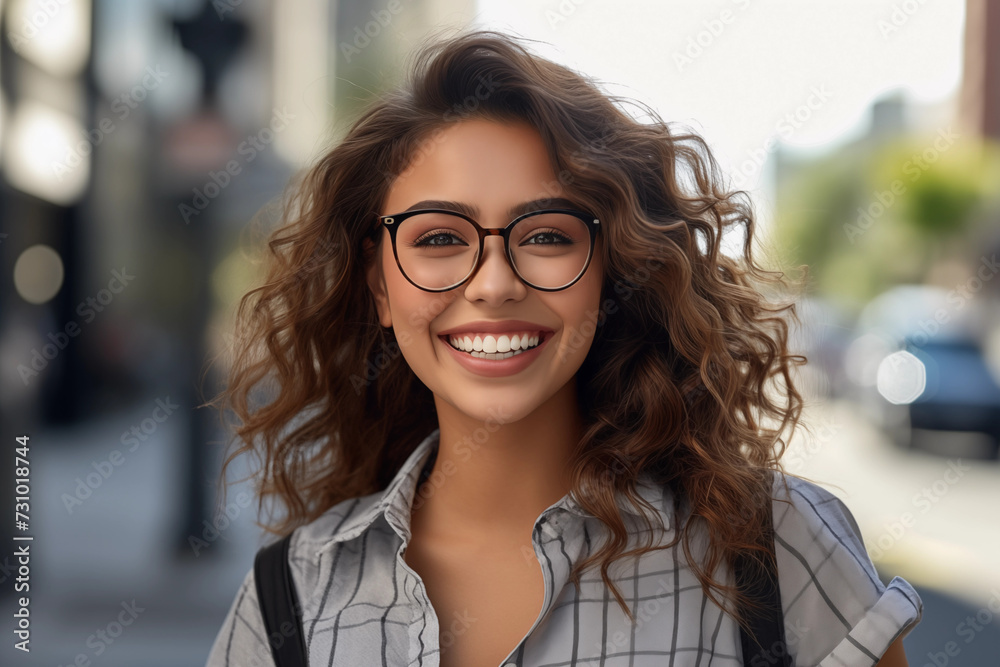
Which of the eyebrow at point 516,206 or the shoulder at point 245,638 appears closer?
the eyebrow at point 516,206

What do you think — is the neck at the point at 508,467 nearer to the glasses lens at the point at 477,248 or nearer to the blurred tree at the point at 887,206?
the glasses lens at the point at 477,248

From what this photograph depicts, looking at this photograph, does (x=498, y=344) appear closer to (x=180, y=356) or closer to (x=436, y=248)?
(x=436, y=248)

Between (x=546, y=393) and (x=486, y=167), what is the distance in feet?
1.48

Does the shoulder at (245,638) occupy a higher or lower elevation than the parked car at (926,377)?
higher

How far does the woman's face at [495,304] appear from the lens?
1582mm

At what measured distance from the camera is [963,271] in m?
25.9

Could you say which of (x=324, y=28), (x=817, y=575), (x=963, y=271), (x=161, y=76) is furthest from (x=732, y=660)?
(x=963, y=271)

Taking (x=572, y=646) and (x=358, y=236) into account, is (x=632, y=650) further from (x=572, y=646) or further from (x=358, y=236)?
(x=358, y=236)

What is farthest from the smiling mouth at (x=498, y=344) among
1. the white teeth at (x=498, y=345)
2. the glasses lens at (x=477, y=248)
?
the glasses lens at (x=477, y=248)

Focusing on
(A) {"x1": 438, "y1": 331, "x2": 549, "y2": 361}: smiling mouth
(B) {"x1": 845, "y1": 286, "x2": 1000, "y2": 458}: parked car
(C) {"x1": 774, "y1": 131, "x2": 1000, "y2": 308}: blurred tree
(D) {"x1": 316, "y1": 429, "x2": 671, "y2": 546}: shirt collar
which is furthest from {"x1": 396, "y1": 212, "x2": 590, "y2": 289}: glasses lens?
(B) {"x1": 845, "y1": 286, "x2": 1000, "y2": 458}: parked car

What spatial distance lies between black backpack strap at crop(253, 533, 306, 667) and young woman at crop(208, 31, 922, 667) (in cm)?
2

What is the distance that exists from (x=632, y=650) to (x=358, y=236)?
1054 millimetres

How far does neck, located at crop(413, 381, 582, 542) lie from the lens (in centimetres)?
177

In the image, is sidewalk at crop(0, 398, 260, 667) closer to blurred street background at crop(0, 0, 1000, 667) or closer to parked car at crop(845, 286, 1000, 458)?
blurred street background at crop(0, 0, 1000, 667)
